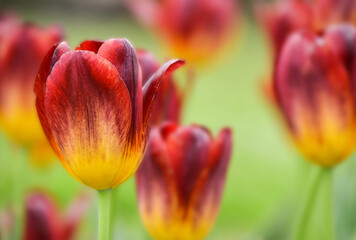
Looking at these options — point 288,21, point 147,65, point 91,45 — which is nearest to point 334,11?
point 288,21

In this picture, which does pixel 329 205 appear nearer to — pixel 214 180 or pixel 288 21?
pixel 214 180

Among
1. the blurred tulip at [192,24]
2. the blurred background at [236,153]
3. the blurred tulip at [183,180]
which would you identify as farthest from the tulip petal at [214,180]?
the blurred tulip at [192,24]

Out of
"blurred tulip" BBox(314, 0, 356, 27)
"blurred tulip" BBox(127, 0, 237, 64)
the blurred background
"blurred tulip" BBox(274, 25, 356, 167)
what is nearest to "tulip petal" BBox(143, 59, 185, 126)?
"blurred tulip" BBox(274, 25, 356, 167)

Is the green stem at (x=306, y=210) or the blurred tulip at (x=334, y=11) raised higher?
the blurred tulip at (x=334, y=11)

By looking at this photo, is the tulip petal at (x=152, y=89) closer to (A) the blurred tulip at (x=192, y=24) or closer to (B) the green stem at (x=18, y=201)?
(B) the green stem at (x=18, y=201)

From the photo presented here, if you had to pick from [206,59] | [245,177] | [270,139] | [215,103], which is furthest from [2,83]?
[215,103]

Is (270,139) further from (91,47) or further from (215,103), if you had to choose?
(91,47)
